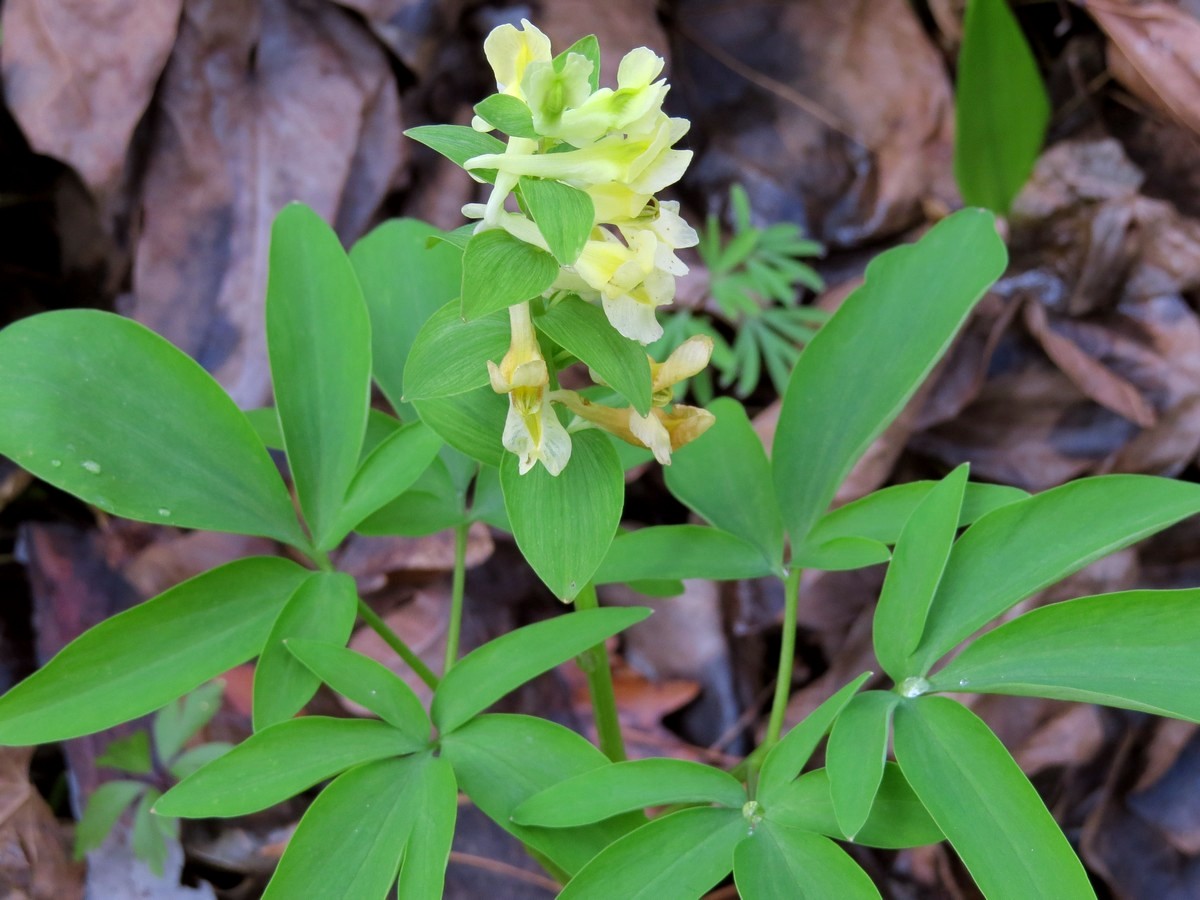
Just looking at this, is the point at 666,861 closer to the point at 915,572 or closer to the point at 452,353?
the point at 915,572

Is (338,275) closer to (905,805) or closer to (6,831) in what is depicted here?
(905,805)

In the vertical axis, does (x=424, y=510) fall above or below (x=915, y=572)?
below

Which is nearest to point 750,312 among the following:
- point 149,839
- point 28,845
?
point 149,839

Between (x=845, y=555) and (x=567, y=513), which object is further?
(x=845, y=555)

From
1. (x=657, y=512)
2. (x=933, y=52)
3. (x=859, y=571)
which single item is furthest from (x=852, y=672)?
(x=933, y=52)

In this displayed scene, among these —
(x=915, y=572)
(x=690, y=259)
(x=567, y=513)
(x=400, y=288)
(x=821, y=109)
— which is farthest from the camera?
(x=821, y=109)

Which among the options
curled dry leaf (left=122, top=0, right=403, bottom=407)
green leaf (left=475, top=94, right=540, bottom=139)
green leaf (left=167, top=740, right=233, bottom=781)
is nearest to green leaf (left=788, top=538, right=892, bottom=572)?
green leaf (left=475, top=94, right=540, bottom=139)
